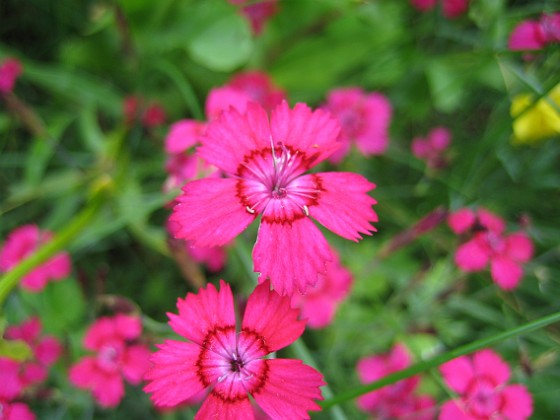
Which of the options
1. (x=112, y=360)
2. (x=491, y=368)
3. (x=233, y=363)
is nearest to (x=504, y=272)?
(x=491, y=368)

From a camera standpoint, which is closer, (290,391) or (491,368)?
(290,391)

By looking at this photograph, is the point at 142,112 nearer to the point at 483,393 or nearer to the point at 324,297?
the point at 324,297

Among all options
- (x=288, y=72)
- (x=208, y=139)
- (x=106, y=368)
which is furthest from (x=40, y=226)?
(x=208, y=139)

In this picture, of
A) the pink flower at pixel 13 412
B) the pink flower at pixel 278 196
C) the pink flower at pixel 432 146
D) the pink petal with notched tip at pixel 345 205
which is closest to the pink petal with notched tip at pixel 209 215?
the pink flower at pixel 278 196

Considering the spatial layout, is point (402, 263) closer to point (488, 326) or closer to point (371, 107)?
point (488, 326)

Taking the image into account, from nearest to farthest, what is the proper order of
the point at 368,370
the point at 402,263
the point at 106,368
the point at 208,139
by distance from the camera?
the point at 208,139 → the point at 106,368 → the point at 368,370 → the point at 402,263

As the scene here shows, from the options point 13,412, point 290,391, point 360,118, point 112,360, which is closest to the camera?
point 290,391

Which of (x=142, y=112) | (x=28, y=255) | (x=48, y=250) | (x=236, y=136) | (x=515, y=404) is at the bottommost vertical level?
(x=515, y=404)
